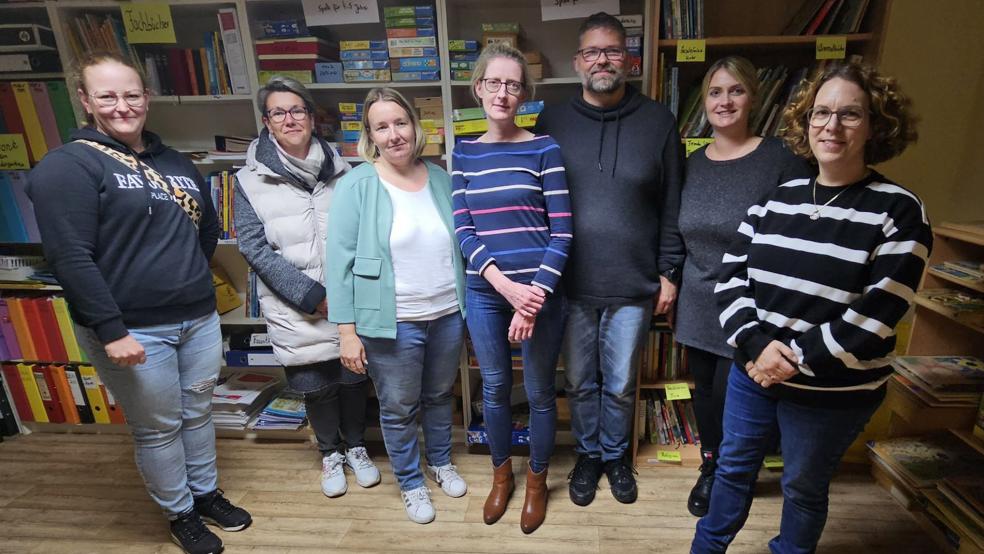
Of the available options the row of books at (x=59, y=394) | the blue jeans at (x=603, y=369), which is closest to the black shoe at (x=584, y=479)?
the blue jeans at (x=603, y=369)

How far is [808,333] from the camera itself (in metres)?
1.16

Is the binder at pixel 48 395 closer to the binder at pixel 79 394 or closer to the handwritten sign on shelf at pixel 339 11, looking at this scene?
the binder at pixel 79 394

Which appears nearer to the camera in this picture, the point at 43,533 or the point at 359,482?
the point at 43,533

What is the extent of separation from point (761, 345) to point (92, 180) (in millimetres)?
1769

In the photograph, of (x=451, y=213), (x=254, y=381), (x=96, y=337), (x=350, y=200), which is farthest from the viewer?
(x=254, y=381)

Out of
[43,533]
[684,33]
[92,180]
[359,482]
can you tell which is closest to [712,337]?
[684,33]

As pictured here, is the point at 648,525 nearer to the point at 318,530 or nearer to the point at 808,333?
the point at 808,333

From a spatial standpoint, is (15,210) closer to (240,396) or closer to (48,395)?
(48,395)

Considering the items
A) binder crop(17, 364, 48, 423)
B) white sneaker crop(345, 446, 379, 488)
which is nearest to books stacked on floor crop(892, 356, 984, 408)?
white sneaker crop(345, 446, 379, 488)

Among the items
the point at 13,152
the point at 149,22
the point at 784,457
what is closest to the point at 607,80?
the point at 784,457

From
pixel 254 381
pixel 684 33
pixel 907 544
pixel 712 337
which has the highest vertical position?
→ pixel 684 33

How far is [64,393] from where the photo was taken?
241 centimetres

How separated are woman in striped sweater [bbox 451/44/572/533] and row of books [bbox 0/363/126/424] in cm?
196

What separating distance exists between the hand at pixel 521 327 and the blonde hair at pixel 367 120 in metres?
0.65
